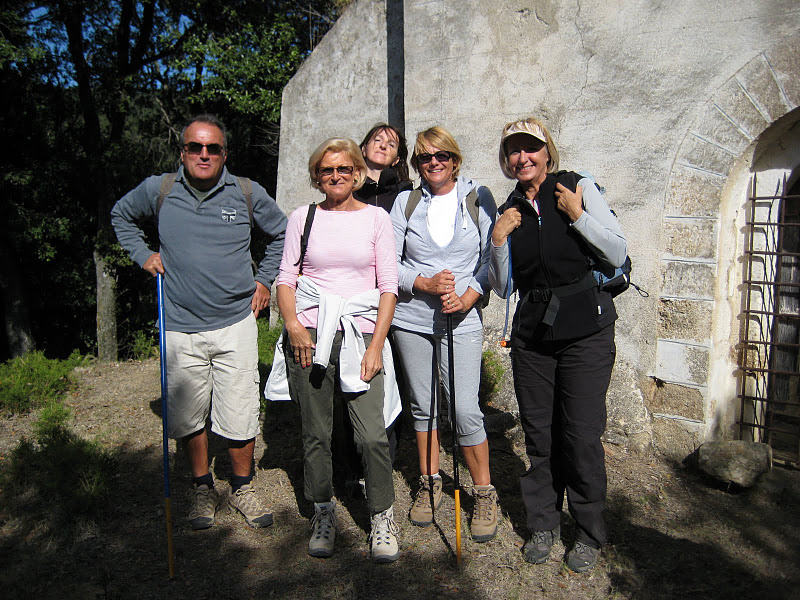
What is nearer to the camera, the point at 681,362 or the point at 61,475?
the point at 61,475

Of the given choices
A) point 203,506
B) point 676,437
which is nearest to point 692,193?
point 676,437

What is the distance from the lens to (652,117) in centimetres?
415

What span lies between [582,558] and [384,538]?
942 millimetres

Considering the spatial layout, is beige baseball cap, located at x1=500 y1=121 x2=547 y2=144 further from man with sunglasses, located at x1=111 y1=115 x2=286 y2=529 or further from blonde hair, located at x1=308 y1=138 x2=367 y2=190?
man with sunglasses, located at x1=111 y1=115 x2=286 y2=529

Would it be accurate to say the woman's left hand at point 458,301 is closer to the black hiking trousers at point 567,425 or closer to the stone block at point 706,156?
the black hiking trousers at point 567,425

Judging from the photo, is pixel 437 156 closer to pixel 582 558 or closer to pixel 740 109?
pixel 582 558

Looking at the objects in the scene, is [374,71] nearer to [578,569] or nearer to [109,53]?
[578,569]

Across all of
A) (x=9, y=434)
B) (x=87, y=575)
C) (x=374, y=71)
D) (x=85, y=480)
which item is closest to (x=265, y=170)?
(x=374, y=71)

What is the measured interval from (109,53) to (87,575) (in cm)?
1081

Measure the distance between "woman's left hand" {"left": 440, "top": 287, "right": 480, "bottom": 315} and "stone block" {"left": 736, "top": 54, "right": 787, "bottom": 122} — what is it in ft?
7.75

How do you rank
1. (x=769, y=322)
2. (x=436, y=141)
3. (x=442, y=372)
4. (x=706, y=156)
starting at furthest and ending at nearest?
(x=769, y=322) < (x=706, y=156) < (x=442, y=372) < (x=436, y=141)

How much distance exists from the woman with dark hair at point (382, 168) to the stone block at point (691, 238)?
1.90 metres

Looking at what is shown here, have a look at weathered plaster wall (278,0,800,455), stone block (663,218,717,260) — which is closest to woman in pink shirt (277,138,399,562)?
weathered plaster wall (278,0,800,455)

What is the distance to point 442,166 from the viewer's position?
3.08 metres
